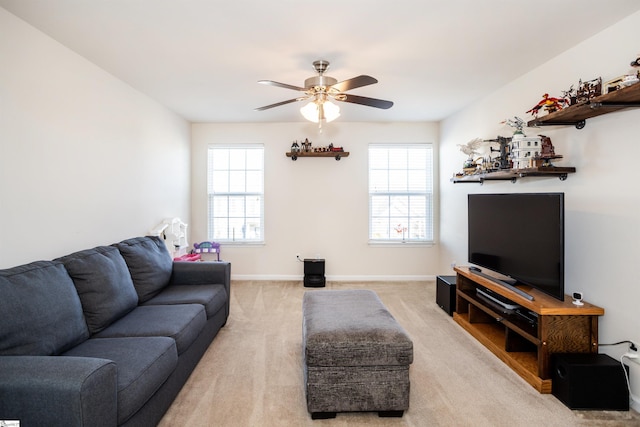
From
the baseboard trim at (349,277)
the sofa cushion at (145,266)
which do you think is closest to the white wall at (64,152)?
the sofa cushion at (145,266)

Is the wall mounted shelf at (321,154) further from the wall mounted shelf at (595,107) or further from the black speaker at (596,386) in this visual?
Result: the black speaker at (596,386)

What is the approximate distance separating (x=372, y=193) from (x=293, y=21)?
3.39 m

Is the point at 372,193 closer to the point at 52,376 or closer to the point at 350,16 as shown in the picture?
the point at 350,16

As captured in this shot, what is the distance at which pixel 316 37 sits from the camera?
2410mm

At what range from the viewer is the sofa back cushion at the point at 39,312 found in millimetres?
1598

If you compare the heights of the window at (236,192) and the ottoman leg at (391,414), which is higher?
the window at (236,192)

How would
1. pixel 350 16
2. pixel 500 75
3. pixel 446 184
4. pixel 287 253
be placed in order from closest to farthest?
1. pixel 350 16
2. pixel 500 75
3. pixel 446 184
4. pixel 287 253

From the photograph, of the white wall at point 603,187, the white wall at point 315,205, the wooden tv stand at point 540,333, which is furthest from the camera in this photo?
the white wall at point 315,205

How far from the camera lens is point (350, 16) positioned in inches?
84.3

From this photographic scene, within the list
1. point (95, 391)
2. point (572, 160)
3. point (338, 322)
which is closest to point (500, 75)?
point (572, 160)

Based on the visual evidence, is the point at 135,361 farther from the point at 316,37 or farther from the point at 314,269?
the point at 314,269

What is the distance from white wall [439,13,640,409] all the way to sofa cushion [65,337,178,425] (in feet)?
9.73

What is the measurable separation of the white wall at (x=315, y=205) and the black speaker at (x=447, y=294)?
1249 mm

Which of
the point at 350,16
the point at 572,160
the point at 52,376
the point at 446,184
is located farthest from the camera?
the point at 446,184
